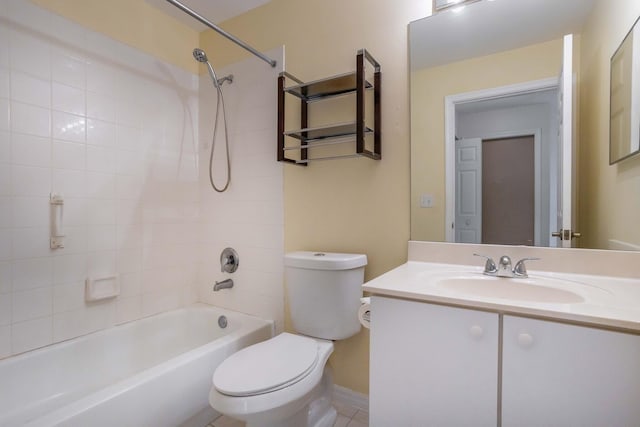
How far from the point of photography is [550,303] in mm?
919

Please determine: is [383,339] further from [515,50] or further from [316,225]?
[515,50]

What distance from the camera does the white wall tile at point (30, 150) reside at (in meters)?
1.41

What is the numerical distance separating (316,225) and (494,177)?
0.88 meters

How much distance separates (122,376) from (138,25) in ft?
6.52

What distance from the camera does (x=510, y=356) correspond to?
808mm

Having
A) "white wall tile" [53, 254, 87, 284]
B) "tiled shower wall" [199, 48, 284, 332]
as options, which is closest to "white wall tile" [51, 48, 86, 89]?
"tiled shower wall" [199, 48, 284, 332]

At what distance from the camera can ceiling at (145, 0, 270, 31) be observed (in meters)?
1.92

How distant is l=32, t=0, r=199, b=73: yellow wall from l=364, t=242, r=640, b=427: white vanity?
1.95 m

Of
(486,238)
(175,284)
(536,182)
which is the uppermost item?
(536,182)

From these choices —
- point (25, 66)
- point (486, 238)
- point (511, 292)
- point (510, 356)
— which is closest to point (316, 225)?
point (486, 238)

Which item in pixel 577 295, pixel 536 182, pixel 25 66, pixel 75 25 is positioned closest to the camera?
pixel 577 295

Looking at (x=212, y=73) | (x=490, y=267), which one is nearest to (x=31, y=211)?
(x=212, y=73)

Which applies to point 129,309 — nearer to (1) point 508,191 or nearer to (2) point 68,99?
(2) point 68,99

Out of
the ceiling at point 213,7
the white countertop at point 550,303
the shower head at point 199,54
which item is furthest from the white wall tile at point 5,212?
the white countertop at point 550,303
